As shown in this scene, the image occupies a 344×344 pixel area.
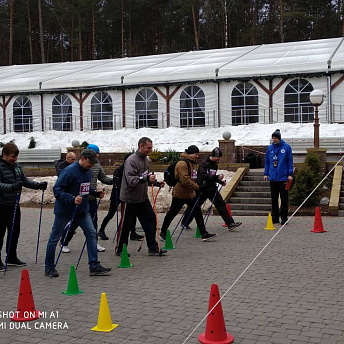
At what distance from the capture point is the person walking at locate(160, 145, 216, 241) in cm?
956

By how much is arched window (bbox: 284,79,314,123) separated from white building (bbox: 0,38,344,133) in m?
0.05

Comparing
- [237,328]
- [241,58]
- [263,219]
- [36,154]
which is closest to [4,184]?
[237,328]

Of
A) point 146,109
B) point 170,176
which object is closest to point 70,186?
point 170,176

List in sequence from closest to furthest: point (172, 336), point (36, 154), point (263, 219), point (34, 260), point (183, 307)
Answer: point (172, 336)
point (183, 307)
point (34, 260)
point (263, 219)
point (36, 154)

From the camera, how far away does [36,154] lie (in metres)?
23.6

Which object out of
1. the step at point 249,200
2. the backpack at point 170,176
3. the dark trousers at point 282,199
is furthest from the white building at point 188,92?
the backpack at point 170,176

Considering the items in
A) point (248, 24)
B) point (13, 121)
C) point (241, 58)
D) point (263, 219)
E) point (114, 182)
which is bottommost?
point (263, 219)

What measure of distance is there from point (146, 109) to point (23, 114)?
8.30m

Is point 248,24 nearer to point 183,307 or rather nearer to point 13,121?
point 13,121

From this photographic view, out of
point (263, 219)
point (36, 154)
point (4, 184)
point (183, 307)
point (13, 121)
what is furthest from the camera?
point (13, 121)

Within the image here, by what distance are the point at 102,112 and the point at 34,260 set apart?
21205 millimetres

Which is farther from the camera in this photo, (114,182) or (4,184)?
(114,182)

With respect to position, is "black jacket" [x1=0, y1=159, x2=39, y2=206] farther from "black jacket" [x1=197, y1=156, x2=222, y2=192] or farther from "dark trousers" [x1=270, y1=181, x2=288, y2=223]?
"dark trousers" [x1=270, y1=181, x2=288, y2=223]

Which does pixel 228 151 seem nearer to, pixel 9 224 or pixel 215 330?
pixel 9 224
